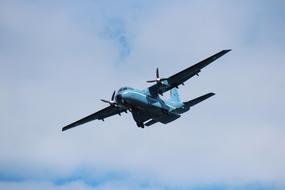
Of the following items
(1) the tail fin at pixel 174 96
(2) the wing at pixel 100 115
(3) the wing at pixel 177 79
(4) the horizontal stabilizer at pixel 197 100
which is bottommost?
(4) the horizontal stabilizer at pixel 197 100

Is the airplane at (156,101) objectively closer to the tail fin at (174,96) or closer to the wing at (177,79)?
the wing at (177,79)

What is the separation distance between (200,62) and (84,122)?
16.3 meters

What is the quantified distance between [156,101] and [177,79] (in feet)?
9.85

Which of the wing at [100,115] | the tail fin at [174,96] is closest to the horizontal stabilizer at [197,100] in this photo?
the tail fin at [174,96]

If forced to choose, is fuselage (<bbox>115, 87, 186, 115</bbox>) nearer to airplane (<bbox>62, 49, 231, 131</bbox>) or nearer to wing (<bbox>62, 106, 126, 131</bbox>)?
airplane (<bbox>62, 49, 231, 131</bbox>)

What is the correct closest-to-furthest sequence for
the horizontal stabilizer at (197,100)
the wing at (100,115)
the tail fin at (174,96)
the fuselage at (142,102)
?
the fuselage at (142,102) → the horizontal stabilizer at (197,100) → the wing at (100,115) → the tail fin at (174,96)

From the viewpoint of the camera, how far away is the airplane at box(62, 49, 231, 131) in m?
64.9

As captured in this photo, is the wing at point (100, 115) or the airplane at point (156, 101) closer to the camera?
the airplane at point (156, 101)

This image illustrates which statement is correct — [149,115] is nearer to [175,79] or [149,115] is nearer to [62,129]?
[175,79]

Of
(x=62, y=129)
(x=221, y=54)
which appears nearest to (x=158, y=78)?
(x=221, y=54)

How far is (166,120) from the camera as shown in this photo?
6856cm

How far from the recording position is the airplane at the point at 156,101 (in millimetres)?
64938

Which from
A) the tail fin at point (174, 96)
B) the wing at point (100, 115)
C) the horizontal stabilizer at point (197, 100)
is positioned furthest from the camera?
the tail fin at point (174, 96)

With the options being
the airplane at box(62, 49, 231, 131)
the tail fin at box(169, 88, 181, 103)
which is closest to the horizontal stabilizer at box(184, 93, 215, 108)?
the airplane at box(62, 49, 231, 131)
